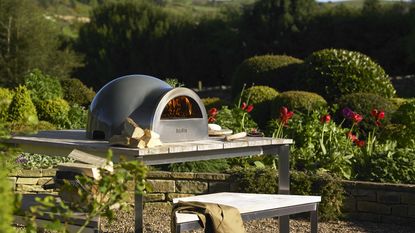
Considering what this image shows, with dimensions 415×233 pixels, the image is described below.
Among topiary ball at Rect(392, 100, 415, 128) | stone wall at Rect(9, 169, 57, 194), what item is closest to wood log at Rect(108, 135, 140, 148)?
stone wall at Rect(9, 169, 57, 194)

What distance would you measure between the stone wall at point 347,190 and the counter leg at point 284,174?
172 cm

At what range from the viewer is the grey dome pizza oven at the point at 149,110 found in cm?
Result: 478

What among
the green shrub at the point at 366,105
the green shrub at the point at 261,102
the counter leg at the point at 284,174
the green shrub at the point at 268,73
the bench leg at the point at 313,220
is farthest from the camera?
the green shrub at the point at 268,73

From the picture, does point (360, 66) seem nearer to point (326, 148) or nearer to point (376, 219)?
point (326, 148)

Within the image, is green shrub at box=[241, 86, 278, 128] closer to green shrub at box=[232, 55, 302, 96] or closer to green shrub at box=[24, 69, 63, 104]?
green shrub at box=[232, 55, 302, 96]

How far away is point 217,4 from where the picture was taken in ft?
199

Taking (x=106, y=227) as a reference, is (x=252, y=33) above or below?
above

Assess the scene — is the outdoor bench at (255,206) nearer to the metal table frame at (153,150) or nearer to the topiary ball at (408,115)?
the metal table frame at (153,150)

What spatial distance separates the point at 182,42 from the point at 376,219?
2449 cm

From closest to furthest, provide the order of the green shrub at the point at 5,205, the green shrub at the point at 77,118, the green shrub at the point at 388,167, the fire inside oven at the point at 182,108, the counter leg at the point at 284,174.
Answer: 1. the green shrub at the point at 5,205
2. the fire inside oven at the point at 182,108
3. the counter leg at the point at 284,174
4. the green shrub at the point at 388,167
5. the green shrub at the point at 77,118

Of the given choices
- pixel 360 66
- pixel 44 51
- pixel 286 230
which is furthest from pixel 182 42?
pixel 286 230

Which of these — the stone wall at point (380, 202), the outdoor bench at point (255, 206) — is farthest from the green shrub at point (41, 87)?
the outdoor bench at point (255, 206)

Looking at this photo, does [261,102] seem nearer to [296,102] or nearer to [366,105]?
[296,102]

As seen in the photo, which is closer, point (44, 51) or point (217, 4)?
point (44, 51)
